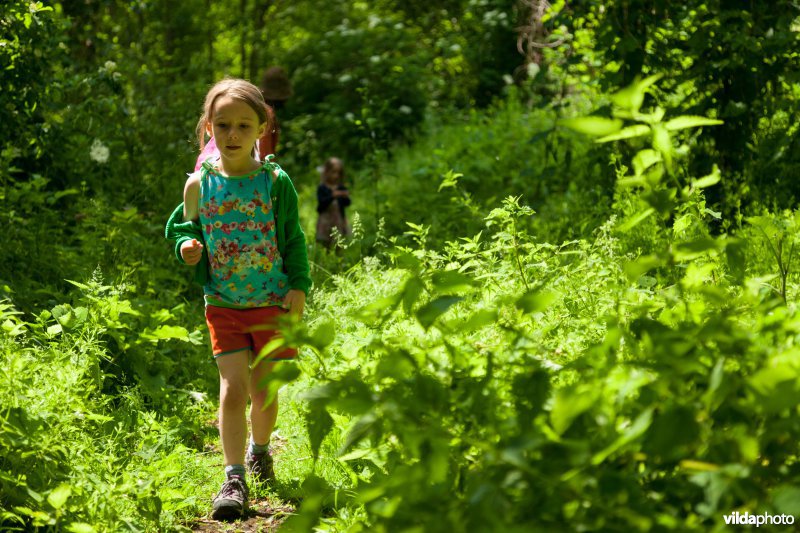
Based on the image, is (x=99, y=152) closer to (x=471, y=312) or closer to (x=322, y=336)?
(x=471, y=312)

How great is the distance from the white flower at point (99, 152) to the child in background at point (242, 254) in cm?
342

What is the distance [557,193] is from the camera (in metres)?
6.88

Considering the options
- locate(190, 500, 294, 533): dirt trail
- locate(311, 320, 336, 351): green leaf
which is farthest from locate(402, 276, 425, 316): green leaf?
locate(190, 500, 294, 533): dirt trail

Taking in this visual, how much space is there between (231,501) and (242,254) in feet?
3.02

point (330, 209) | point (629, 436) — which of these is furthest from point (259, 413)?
point (330, 209)

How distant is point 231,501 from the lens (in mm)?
3100

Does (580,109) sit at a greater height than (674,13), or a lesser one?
lesser

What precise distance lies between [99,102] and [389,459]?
508cm

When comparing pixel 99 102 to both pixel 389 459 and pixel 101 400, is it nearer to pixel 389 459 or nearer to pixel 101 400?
pixel 101 400

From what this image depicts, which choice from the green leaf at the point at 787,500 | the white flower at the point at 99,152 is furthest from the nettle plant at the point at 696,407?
the white flower at the point at 99,152

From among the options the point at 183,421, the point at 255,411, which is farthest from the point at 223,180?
the point at 183,421

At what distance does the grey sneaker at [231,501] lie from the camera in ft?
10.2

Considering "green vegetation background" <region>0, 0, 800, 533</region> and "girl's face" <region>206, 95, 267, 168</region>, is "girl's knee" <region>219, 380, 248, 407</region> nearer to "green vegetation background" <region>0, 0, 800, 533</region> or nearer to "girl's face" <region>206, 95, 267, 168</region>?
"green vegetation background" <region>0, 0, 800, 533</region>

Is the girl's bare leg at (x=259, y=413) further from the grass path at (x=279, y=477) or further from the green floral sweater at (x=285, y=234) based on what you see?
the green floral sweater at (x=285, y=234)
